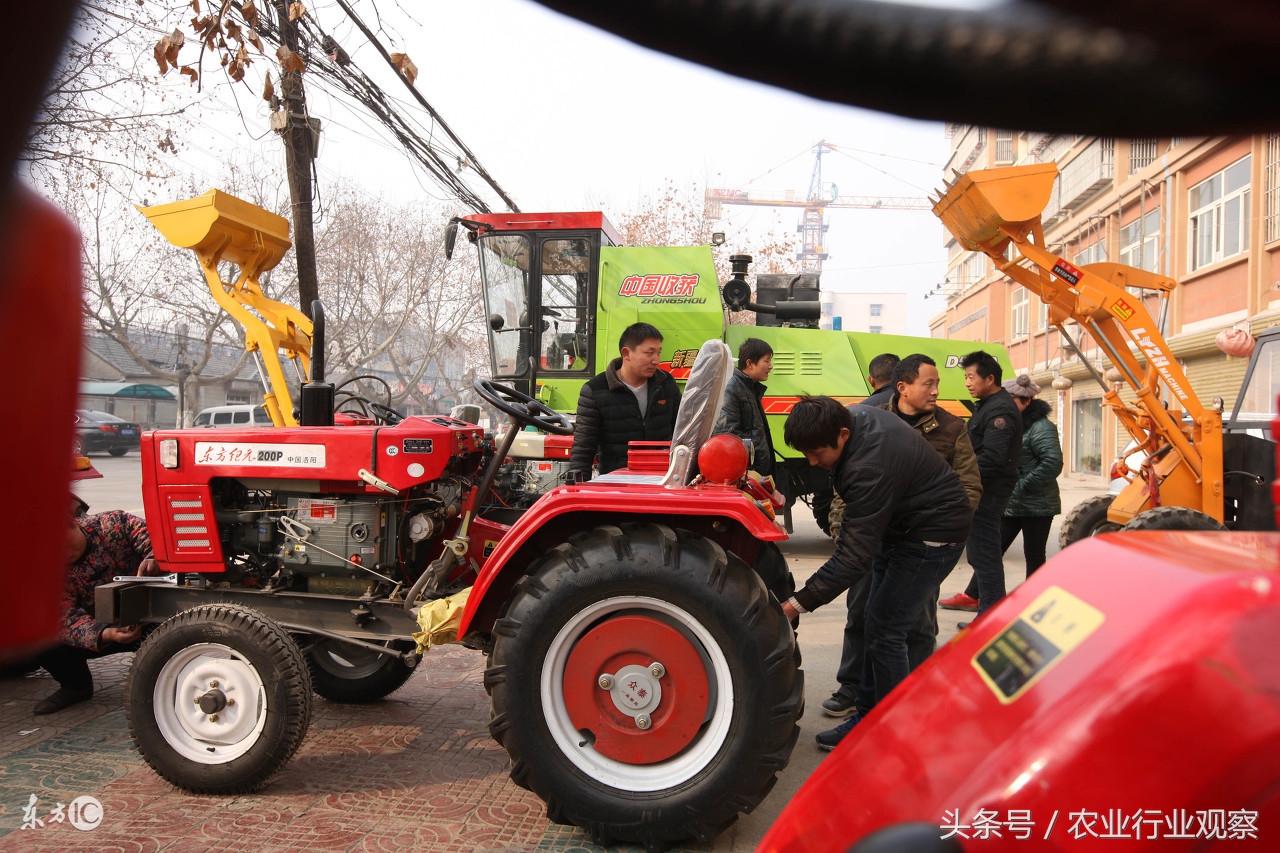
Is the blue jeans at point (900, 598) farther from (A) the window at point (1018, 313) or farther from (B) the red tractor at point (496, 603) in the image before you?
(A) the window at point (1018, 313)

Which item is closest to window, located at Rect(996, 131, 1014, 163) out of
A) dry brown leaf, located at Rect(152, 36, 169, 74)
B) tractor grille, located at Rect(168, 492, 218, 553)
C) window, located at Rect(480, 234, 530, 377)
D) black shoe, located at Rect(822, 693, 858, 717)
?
black shoe, located at Rect(822, 693, 858, 717)

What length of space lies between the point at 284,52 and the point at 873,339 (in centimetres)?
618

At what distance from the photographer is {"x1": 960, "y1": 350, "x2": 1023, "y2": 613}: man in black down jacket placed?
4.98 meters

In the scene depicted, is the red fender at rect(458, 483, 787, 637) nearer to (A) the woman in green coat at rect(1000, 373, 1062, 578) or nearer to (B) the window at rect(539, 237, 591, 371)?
(A) the woman in green coat at rect(1000, 373, 1062, 578)

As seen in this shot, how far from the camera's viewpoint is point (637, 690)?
268 centimetres

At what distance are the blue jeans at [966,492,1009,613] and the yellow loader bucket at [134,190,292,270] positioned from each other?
15.2 ft

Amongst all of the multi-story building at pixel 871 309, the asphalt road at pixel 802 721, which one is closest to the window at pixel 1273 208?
the asphalt road at pixel 802 721

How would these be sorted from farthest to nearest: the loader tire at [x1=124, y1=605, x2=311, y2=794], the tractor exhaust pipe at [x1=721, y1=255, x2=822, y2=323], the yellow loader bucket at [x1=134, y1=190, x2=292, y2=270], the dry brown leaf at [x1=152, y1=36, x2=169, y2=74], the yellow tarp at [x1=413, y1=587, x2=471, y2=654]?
the tractor exhaust pipe at [x1=721, y1=255, x2=822, y2=323], the yellow loader bucket at [x1=134, y1=190, x2=292, y2=270], the dry brown leaf at [x1=152, y1=36, x2=169, y2=74], the yellow tarp at [x1=413, y1=587, x2=471, y2=654], the loader tire at [x1=124, y1=605, x2=311, y2=794]

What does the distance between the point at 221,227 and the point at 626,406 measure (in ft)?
8.86

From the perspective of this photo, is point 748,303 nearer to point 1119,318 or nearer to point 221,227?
point 1119,318

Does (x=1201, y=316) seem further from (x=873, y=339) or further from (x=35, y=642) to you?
(x=35, y=642)

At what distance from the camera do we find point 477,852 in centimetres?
258

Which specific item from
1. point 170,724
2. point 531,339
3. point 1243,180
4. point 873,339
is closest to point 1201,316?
point 1243,180

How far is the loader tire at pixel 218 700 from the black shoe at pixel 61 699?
4.03ft
